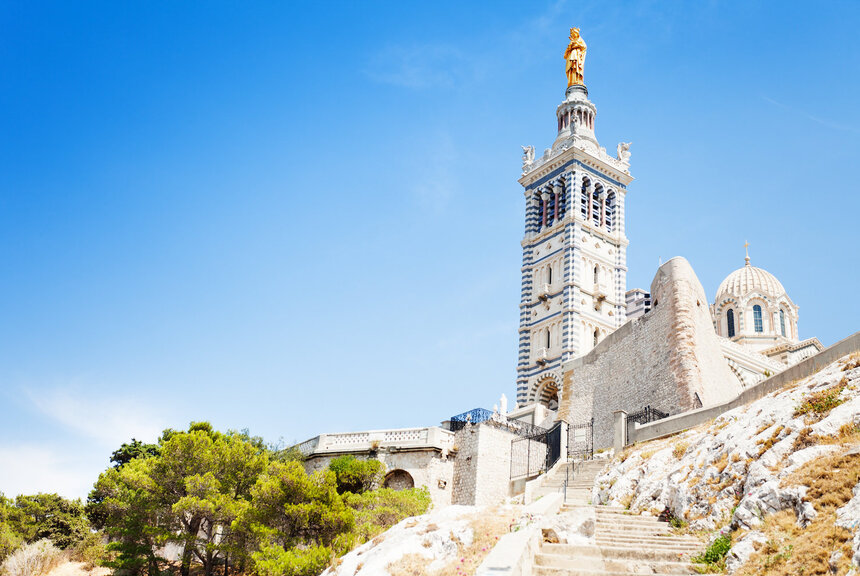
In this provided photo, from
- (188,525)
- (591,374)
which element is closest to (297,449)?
(188,525)

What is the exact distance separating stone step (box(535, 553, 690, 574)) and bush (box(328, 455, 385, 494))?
48.7 ft

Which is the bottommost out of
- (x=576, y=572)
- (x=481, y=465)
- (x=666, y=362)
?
(x=576, y=572)

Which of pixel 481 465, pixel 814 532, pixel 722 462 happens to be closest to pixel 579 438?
pixel 481 465

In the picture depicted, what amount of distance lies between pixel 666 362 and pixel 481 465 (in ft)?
24.3

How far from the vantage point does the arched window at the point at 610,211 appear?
50.6 m

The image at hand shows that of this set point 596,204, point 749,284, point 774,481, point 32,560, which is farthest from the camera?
point 596,204

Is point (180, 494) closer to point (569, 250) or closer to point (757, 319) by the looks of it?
point (569, 250)

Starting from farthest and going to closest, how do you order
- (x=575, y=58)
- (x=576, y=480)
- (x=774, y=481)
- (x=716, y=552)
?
(x=575, y=58)
(x=576, y=480)
(x=774, y=481)
(x=716, y=552)

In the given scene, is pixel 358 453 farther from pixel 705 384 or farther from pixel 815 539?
pixel 815 539

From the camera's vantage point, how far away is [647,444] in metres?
18.6

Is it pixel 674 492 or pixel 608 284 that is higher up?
pixel 608 284

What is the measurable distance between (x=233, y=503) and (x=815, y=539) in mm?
17420

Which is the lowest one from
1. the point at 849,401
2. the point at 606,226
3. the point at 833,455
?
the point at 833,455

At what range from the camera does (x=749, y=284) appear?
49.4 m
